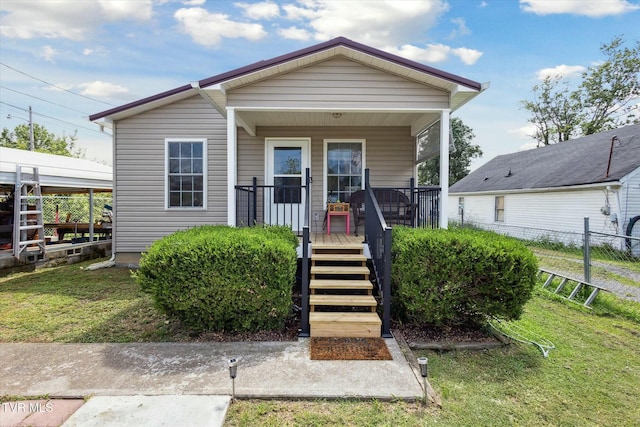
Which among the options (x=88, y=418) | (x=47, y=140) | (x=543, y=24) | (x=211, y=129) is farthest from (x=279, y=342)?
(x=47, y=140)

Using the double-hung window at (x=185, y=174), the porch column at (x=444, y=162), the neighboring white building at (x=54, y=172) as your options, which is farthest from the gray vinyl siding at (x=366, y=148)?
the neighboring white building at (x=54, y=172)

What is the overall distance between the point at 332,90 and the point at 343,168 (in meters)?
2.36

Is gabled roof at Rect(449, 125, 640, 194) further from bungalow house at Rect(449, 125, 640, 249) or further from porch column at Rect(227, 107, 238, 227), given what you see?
porch column at Rect(227, 107, 238, 227)

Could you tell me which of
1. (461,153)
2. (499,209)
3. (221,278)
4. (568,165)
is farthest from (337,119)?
(461,153)

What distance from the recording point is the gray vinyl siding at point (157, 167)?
283 inches

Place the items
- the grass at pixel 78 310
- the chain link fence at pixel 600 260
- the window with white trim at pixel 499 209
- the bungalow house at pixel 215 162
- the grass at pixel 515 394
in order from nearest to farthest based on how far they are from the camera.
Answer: the grass at pixel 515 394, the grass at pixel 78 310, the chain link fence at pixel 600 260, the bungalow house at pixel 215 162, the window with white trim at pixel 499 209

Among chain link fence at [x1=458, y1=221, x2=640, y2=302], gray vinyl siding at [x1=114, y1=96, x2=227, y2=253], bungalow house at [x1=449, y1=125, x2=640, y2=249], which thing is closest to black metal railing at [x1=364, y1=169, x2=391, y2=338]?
chain link fence at [x1=458, y1=221, x2=640, y2=302]

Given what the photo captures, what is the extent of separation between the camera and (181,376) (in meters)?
2.85

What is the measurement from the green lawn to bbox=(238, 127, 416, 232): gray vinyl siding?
3.37m

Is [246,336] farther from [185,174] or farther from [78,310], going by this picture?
[185,174]

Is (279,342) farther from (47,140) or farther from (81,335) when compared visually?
(47,140)

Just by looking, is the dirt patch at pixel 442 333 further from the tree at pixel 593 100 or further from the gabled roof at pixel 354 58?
the tree at pixel 593 100

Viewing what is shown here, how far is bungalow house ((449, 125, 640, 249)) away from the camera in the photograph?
33.3 ft

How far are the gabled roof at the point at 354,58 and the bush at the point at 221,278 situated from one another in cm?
255
